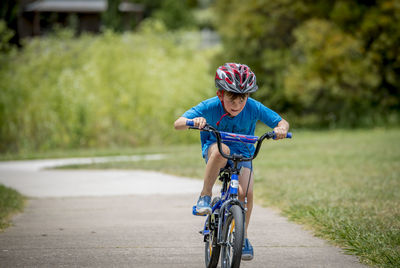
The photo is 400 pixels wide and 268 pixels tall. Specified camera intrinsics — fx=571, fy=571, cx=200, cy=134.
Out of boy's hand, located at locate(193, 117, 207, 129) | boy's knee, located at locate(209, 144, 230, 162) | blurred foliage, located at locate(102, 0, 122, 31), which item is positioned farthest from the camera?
blurred foliage, located at locate(102, 0, 122, 31)

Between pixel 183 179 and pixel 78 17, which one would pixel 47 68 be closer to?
pixel 183 179

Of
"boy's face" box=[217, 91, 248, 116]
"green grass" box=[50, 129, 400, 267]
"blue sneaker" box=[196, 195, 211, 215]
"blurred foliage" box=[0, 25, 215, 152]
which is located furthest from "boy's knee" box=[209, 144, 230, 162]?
"blurred foliage" box=[0, 25, 215, 152]

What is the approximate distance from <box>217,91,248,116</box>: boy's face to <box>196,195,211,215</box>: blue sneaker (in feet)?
2.49

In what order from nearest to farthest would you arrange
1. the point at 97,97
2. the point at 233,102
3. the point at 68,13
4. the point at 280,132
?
the point at 280,132, the point at 233,102, the point at 97,97, the point at 68,13

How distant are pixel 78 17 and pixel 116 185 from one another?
35.7 m

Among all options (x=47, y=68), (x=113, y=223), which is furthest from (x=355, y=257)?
(x=47, y=68)

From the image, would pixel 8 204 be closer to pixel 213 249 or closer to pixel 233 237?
pixel 213 249

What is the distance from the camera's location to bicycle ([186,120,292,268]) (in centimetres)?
426

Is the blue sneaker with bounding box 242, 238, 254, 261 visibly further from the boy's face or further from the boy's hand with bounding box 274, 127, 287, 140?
the boy's face

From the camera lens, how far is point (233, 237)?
437 cm

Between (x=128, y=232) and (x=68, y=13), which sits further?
(x=68, y=13)

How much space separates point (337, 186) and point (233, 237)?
5697 mm

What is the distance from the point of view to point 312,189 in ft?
30.5

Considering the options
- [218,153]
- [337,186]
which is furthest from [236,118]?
[337,186]
